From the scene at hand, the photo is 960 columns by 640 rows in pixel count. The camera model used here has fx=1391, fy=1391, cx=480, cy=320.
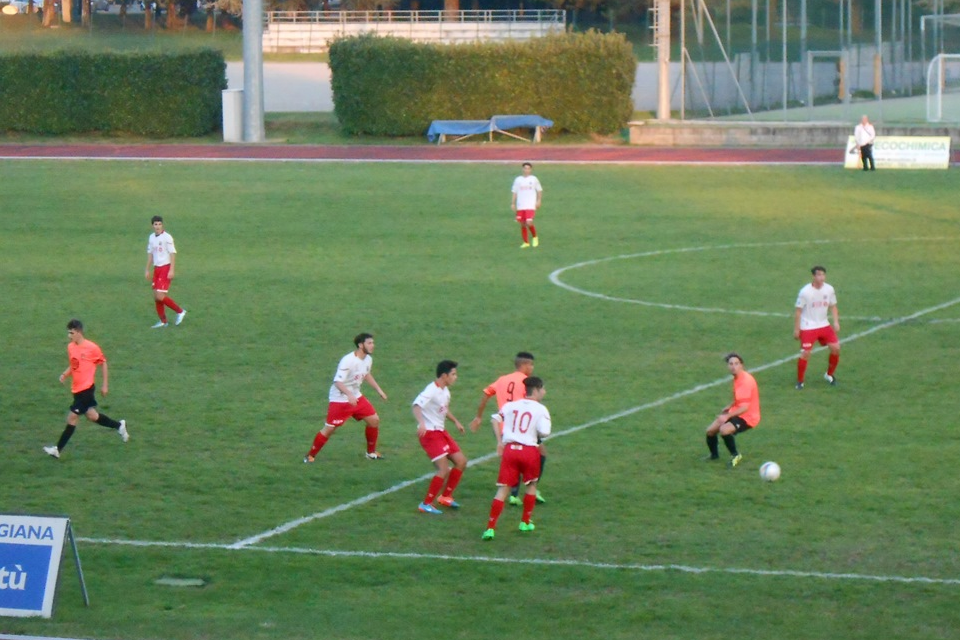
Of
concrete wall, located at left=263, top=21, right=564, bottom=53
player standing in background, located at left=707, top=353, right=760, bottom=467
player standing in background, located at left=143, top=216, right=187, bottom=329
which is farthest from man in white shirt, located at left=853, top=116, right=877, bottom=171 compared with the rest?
concrete wall, located at left=263, top=21, right=564, bottom=53

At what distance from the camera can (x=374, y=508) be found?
578 inches

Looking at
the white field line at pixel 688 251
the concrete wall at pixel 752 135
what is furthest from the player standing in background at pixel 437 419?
the concrete wall at pixel 752 135

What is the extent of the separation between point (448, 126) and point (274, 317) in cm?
3333

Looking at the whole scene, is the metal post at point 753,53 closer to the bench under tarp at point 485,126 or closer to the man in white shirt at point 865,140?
the bench under tarp at point 485,126

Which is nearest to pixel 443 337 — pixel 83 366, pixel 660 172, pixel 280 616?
pixel 83 366

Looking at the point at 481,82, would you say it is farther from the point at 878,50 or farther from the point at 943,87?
the point at 943,87

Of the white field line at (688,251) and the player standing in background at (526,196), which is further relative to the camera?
the player standing in background at (526,196)

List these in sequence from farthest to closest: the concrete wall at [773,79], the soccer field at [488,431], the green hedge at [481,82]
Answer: the green hedge at [481,82] → the concrete wall at [773,79] → the soccer field at [488,431]

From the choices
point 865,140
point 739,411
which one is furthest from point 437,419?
point 865,140

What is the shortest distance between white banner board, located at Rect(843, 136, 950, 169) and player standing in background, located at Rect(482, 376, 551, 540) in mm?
36132

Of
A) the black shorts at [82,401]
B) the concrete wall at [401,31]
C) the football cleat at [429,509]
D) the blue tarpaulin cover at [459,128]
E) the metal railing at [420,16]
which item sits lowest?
the football cleat at [429,509]

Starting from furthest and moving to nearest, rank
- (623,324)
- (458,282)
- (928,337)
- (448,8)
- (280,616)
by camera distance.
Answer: (448,8) < (458,282) < (623,324) < (928,337) < (280,616)

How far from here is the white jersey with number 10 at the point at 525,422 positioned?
13.0 metres

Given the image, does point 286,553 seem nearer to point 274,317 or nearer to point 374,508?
point 374,508
